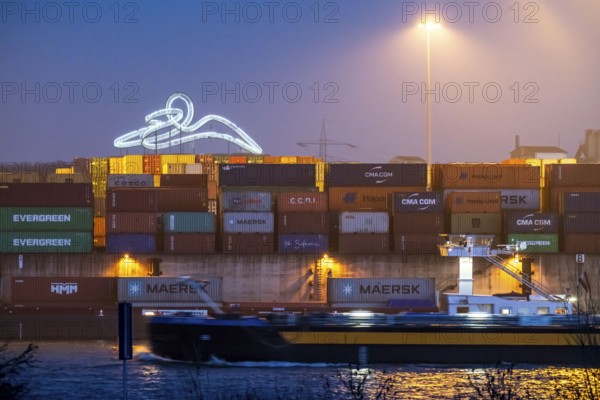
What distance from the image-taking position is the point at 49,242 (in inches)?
1786

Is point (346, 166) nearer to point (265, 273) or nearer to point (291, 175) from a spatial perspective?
point (291, 175)

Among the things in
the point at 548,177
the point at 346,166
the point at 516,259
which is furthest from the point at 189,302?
the point at 548,177

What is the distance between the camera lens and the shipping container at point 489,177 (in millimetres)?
47000

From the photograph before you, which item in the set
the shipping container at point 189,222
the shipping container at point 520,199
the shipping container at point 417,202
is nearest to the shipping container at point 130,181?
the shipping container at point 189,222

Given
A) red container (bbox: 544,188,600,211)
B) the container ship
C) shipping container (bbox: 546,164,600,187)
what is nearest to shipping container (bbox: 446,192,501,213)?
the container ship

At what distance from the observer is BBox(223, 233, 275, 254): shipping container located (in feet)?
149

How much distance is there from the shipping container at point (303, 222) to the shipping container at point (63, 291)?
744 cm

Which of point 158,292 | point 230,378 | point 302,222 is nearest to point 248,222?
point 302,222

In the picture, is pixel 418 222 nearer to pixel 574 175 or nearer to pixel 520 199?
pixel 520 199

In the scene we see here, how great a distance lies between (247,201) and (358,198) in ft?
16.2

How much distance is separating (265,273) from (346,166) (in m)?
5.96

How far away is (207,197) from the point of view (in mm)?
46781

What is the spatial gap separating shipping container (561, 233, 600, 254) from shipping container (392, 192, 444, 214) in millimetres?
5695

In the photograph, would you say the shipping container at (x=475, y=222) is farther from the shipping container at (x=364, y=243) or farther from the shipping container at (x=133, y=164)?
the shipping container at (x=133, y=164)
